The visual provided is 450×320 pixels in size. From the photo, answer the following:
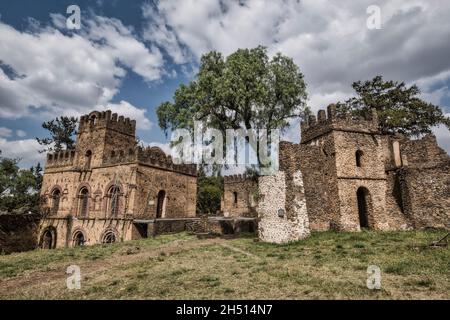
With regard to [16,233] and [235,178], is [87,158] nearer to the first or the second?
[16,233]

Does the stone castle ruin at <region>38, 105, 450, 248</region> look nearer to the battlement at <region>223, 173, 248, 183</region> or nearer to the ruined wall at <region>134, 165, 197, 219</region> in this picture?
the ruined wall at <region>134, 165, 197, 219</region>

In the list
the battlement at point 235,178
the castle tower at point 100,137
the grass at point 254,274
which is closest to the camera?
the grass at point 254,274

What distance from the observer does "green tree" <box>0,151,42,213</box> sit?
2841 centimetres

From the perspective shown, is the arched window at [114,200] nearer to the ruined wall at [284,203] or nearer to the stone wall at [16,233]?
the stone wall at [16,233]

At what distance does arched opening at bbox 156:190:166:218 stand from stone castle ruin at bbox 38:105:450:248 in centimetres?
9

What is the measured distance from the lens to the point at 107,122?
85.1 ft

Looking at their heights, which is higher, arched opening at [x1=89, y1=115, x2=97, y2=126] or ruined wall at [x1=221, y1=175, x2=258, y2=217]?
arched opening at [x1=89, y1=115, x2=97, y2=126]

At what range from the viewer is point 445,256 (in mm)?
8188

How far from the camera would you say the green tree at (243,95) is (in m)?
15.0

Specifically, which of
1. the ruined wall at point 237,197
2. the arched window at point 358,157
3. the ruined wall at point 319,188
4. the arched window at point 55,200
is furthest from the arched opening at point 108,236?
the arched window at point 358,157

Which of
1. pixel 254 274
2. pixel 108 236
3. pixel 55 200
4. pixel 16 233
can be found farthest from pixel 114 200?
pixel 254 274

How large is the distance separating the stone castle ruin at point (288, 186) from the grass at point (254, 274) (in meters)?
2.93

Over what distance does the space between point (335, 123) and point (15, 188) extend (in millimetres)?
32875

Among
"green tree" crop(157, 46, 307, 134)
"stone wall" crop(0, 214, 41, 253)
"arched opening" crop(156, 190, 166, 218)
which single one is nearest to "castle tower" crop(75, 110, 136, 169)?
"arched opening" crop(156, 190, 166, 218)
